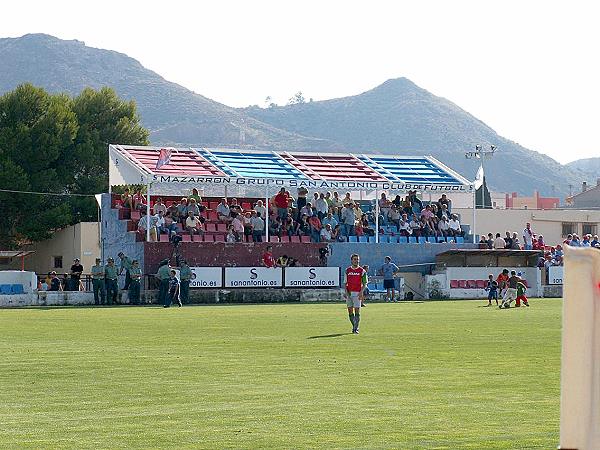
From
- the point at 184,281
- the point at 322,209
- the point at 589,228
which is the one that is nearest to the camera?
the point at 184,281

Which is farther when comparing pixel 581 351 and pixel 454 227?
pixel 454 227

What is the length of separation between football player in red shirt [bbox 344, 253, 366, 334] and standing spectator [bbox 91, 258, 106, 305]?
18.3 m

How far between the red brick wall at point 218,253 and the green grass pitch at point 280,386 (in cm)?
1759

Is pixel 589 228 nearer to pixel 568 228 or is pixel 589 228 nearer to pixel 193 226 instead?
pixel 568 228

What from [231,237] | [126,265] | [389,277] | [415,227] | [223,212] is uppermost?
[223,212]

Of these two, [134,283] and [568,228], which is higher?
[568,228]

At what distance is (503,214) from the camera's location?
266ft

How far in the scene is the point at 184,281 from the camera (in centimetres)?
4281

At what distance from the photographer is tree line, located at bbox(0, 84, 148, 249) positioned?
7388 centimetres

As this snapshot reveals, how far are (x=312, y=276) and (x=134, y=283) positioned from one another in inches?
287

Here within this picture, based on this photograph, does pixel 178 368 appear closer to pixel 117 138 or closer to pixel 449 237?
pixel 449 237

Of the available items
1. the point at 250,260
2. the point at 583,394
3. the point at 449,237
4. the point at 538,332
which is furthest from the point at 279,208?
the point at 583,394

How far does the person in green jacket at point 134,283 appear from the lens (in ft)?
140

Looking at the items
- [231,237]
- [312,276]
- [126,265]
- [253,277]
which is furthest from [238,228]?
[126,265]
